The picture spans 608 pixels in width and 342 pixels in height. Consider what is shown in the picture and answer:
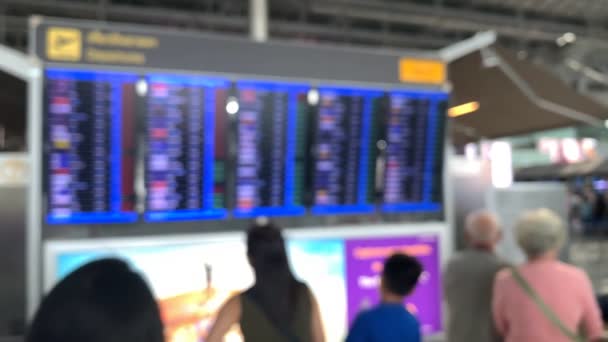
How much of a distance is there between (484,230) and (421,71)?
1.10 meters

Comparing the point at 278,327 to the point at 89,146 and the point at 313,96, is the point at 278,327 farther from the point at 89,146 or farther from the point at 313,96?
the point at 313,96

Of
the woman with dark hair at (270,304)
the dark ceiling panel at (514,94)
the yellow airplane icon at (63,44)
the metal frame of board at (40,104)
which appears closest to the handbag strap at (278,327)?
the woman with dark hair at (270,304)

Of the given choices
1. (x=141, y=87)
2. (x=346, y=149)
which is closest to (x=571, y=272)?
(x=346, y=149)

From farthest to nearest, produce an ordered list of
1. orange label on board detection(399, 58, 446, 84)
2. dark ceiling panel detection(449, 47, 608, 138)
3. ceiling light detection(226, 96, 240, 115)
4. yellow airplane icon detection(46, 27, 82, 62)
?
1. dark ceiling panel detection(449, 47, 608, 138)
2. orange label on board detection(399, 58, 446, 84)
3. ceiling light detection(226, 96, 240, 115)
4. yellow airplane icon detection(46, 27, 82, 62)

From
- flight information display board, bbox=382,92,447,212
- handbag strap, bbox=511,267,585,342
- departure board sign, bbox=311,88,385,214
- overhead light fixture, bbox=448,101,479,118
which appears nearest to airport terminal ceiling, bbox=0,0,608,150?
overhead light fixture, bbox=448,101,479,118

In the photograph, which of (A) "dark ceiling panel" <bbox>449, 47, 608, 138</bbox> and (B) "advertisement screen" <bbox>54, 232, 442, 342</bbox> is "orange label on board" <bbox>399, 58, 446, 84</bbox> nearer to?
(B) "advertisement screen" <bbox>54, 232, 442, 342</bbox>

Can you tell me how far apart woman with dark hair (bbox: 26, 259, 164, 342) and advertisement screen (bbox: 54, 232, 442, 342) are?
5.31ft

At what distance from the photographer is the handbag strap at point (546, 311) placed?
2400 millimetres

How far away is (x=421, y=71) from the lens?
11.1 feet

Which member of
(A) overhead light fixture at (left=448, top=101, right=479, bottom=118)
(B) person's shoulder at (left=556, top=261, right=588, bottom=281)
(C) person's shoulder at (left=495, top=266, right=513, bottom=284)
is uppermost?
(A) overhead light fixture at (left=448, top=101, right=479, bottom=118)

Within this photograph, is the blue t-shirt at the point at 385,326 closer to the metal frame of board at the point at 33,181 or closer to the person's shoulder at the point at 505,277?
the person's shoulder at the point at 505,277

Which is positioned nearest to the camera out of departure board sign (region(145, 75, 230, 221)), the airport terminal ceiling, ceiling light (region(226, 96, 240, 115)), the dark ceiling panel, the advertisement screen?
the advertisement screen

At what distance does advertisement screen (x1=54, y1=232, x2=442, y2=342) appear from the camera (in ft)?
8.61

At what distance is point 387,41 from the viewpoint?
28.9 feet
